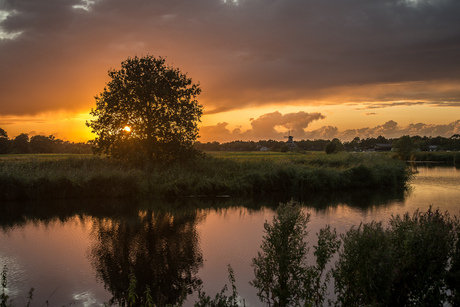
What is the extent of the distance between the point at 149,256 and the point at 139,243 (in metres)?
1.73

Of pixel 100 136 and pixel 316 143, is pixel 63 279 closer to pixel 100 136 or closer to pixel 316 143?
pixel 100 136

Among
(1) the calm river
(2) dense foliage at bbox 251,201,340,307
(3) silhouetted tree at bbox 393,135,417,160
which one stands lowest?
(1) the calm river

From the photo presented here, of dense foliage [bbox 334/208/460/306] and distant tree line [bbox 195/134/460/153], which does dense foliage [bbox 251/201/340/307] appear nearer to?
dense foliage [bbox 334/208/460/306]

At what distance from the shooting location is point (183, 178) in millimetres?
26922

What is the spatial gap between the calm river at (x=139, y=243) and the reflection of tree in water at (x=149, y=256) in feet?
0.10

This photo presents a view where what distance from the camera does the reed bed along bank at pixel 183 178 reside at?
24.0m

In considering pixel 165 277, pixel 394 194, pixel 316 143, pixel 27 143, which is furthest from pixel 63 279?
pixel 316 143

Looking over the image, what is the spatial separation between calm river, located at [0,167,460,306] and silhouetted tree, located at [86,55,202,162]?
8160mm

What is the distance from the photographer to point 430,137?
537ft

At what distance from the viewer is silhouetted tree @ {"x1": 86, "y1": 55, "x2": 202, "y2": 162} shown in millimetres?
29938

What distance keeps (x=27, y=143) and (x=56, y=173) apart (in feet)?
183

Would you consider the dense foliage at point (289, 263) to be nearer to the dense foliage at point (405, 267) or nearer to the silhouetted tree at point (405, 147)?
the dense foliage at point (405, 267)

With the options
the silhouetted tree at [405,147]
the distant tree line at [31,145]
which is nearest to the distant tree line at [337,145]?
the silhouetted tree at [405,147]

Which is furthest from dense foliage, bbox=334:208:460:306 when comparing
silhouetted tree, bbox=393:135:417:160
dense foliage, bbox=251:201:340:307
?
silhouetted tree, bbox=393:135:417:160
